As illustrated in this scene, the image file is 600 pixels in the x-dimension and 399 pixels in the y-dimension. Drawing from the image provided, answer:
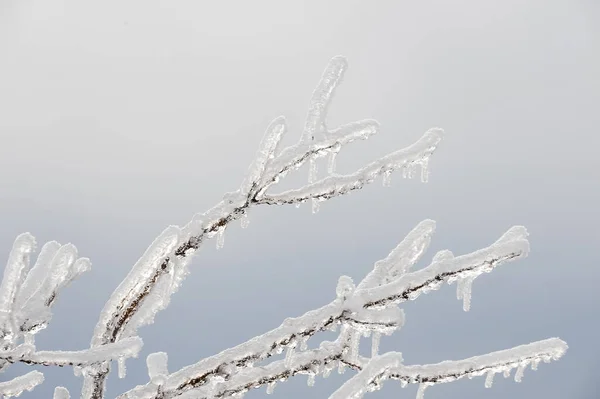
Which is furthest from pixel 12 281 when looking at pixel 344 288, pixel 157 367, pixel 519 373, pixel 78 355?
pixel 519 373

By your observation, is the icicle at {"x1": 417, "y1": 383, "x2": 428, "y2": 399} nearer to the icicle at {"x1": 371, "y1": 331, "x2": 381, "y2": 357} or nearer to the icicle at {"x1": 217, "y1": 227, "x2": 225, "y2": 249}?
the icicle at {"x1": 371, "y1": 331, "x2": 381, "y2": 357}

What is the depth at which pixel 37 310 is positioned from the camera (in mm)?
1556

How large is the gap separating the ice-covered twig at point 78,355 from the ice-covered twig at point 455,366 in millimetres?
608

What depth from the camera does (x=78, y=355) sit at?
4.75 feet

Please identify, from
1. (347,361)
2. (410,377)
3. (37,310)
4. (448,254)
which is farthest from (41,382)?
(448,254)

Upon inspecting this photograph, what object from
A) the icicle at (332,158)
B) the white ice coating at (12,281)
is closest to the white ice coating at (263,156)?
the icicle at (332,158)

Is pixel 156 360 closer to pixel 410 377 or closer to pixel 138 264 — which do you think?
pixel 138 264

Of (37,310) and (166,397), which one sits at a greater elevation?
(37,310)

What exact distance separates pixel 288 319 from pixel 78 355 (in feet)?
1.91

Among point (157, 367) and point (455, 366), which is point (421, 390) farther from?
point (157, 367)

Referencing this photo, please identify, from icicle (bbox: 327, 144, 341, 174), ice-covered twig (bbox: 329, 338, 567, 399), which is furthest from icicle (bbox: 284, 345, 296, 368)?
icicle (bbox: 327, 144, 341, 174)

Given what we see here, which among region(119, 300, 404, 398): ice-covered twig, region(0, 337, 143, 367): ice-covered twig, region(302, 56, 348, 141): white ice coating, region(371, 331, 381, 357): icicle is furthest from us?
region(371, 331, 381, 357): icicle

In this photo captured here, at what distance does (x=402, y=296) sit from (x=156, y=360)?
2.59 feet

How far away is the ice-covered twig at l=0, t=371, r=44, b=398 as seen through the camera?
1772 mm
